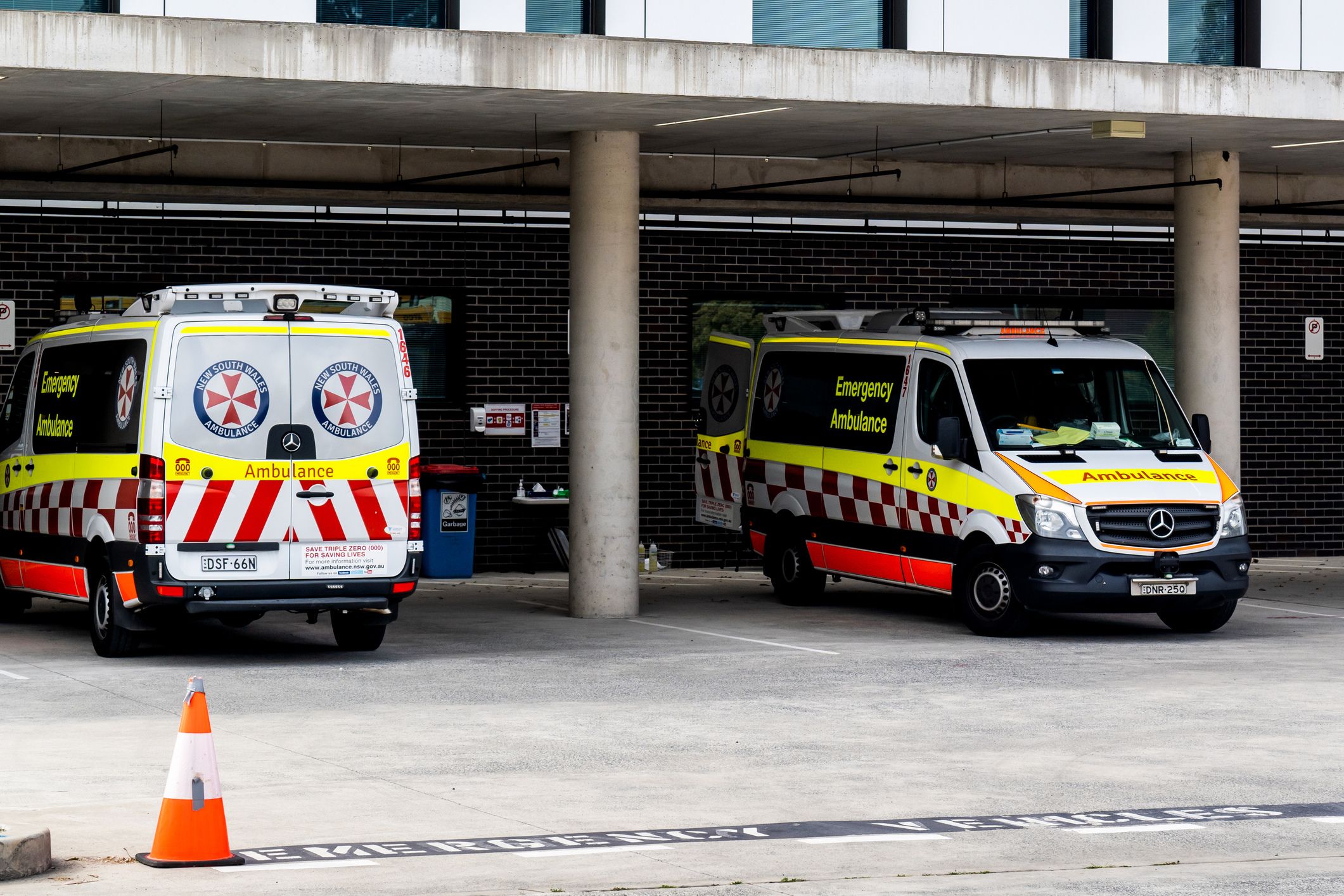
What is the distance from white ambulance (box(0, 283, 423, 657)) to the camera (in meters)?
13.4

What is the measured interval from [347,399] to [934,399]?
474 centimetres

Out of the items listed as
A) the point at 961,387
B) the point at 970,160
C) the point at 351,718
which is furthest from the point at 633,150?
the point at 351,718

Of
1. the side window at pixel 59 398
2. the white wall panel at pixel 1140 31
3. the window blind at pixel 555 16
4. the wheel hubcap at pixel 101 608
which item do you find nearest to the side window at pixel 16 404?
the side window at pixel 59 398

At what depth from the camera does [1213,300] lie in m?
18.9

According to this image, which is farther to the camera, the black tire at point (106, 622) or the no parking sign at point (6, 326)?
the no parking sign at point (6, 326)

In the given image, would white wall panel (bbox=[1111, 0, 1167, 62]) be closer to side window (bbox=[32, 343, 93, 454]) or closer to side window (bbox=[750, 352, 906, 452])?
side window (bbox=[750, 352, 906, 452])

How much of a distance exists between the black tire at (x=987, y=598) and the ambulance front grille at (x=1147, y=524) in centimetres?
78

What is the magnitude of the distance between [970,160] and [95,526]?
31.9 ft

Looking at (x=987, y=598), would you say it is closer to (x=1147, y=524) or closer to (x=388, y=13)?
(x=1147, y=524)

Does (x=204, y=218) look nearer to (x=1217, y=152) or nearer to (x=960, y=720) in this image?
(x=1217, y=152)

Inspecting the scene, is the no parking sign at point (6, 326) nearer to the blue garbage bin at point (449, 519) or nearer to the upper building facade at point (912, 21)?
the blue garbage bin at point (449, 519)

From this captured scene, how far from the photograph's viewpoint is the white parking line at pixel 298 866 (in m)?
7.57

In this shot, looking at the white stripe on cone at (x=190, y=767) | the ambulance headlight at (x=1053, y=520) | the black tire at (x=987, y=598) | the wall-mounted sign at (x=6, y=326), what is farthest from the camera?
the wall-mounted sign at (x=6, y=326)

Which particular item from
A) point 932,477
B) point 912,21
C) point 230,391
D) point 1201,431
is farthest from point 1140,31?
point 230,391
